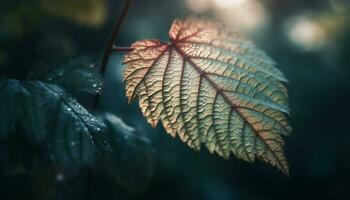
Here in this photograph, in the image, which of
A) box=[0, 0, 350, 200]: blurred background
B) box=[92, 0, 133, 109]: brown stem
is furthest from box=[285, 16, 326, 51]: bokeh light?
box=[92, 0, 133, 109]: brown stem

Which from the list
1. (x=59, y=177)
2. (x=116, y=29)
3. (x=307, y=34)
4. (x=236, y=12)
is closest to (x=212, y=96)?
(x=116, y=29)

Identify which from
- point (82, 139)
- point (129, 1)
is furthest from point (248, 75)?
point (82, 139)

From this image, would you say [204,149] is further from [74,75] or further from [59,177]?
[74,75]

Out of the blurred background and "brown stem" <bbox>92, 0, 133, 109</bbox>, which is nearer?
"brown stem" <bbox>92, 0, 133, 109</bbox>

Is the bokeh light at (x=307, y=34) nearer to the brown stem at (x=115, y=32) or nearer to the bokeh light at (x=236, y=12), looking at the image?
the bokeh light at (x=236, y=12)

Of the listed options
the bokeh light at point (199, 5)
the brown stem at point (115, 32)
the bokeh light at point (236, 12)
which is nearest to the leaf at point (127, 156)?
the brown stem at point (115, 32)

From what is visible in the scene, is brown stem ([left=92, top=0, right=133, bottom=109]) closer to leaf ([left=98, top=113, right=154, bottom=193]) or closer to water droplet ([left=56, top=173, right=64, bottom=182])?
leaf ([left=98, top=113, right=154, bottom=193])
